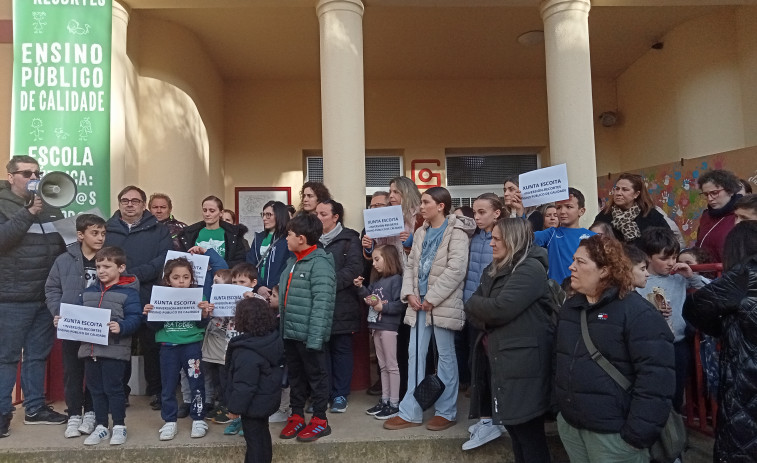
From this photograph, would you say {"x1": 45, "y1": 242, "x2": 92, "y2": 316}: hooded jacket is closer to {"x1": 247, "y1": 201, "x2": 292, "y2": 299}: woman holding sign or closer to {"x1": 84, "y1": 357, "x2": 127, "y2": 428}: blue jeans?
{"x1": 84, "y1": 357, "x2": 127, "y2": 428}: blue jeans

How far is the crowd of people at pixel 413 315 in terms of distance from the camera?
9.50 feet

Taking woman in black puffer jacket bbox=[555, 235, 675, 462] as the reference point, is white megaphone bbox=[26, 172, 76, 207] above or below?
above

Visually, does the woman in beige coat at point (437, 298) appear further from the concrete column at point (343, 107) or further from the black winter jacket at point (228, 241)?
the black winter jacket at point (228, 241)

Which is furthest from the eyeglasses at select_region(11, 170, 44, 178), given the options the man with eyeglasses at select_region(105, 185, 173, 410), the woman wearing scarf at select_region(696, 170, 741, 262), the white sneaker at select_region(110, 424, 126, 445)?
the woman wearing scarf at select_region(696, 170, 741, 262)

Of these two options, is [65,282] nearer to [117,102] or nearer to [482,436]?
[117,102]

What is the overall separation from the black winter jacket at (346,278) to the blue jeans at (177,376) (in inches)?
43.0

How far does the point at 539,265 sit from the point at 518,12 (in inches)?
215

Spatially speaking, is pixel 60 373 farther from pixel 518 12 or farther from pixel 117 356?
pixel 518 12

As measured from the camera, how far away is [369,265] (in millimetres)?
5254

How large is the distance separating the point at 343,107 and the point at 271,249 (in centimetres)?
178

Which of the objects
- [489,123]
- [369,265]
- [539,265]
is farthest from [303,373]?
[489,123]

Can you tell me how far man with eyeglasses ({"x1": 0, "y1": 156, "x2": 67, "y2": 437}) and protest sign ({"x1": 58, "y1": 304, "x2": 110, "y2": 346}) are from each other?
0.66 meters

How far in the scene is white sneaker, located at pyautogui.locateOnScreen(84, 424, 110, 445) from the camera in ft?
13.3

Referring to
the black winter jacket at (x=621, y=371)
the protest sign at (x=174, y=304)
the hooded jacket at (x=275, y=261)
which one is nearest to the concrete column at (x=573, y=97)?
the hooded jacket at (x=275, y=261)
